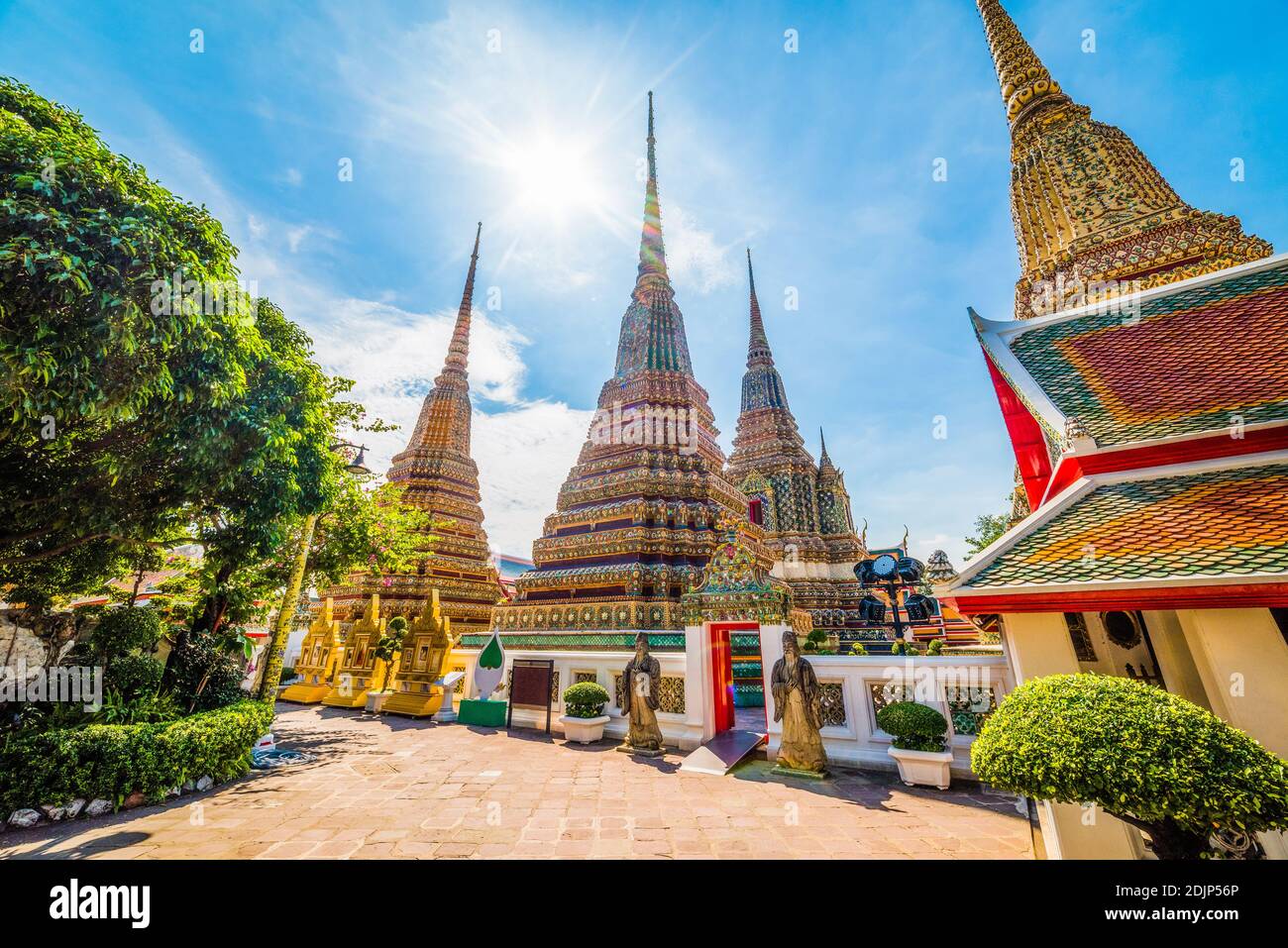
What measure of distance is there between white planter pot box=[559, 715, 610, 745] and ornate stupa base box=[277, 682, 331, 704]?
11.2 m

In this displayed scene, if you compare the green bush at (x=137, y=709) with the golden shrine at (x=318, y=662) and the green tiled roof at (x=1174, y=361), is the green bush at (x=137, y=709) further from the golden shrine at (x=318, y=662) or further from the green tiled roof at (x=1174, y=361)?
the green tiled roof at (x=1174, y=361)

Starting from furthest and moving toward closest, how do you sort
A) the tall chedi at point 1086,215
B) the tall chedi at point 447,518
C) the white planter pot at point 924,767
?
1. the tall chedi at point 447,518
2. the tall chedi at point 1086,215
3. the white planter pot at point 924,767

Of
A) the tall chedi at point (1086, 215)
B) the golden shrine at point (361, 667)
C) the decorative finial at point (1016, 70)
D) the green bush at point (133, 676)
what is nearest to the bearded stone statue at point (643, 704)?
the green bush at point (133, 676)

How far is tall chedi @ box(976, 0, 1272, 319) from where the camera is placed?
990 centimetres

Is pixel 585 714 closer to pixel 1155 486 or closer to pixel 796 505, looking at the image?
pixel 1155 486

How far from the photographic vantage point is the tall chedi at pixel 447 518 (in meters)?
20.5

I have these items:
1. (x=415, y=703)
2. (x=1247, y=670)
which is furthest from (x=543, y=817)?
(x=415, y=703)

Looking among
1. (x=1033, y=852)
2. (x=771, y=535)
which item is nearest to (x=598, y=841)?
(x=1033, y=852)

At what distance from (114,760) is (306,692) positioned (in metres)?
12.9

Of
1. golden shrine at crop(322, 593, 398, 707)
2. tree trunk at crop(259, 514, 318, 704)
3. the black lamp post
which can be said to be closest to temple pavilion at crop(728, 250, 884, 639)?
the black lamp post

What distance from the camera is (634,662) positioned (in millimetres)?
9094

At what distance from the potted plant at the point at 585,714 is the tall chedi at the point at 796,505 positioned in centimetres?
1288

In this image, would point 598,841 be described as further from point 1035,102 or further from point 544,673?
point 1035,102

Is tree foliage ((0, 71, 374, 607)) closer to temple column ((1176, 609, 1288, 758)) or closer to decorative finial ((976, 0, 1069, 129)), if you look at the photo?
temple column ((1176, 609, 1288, 758))
